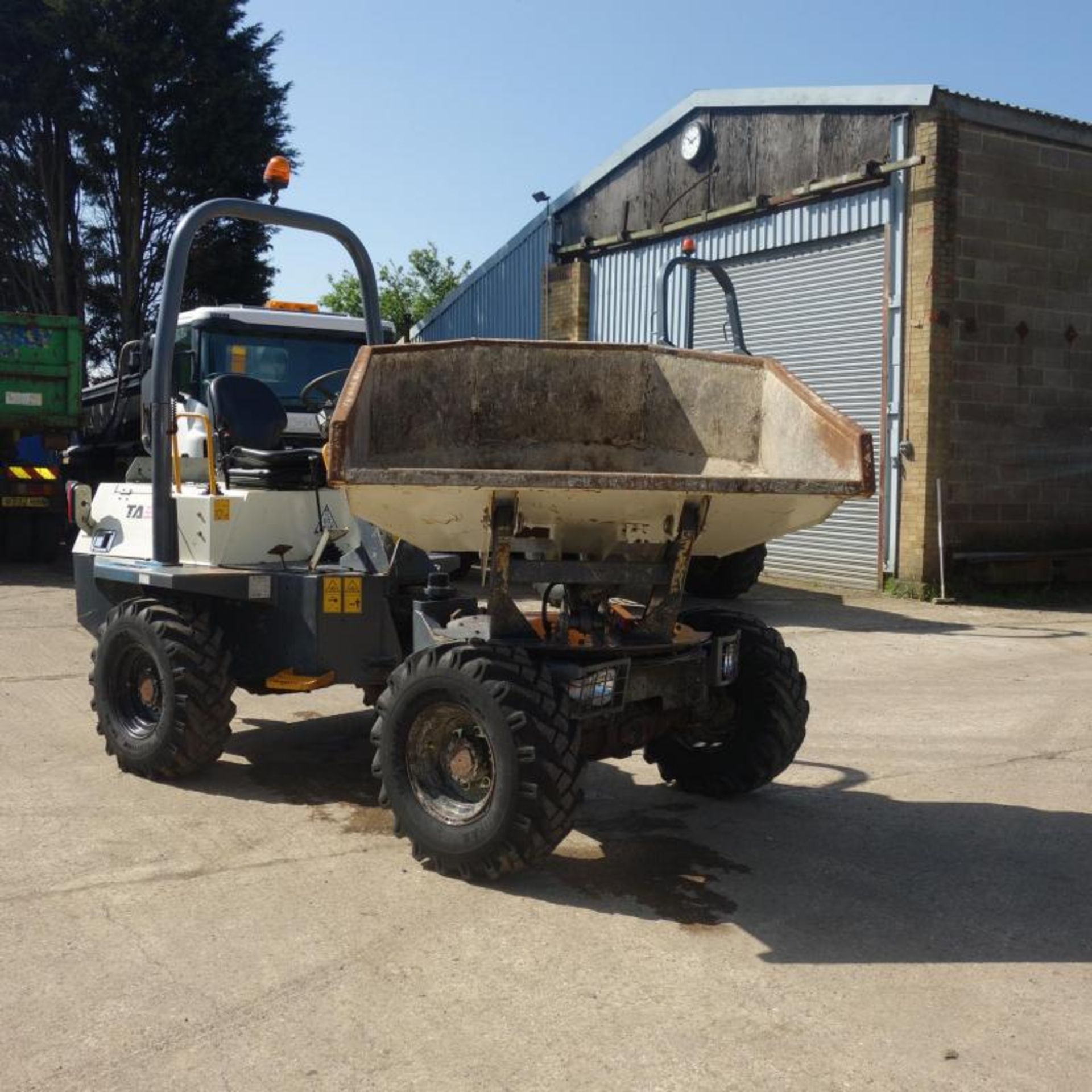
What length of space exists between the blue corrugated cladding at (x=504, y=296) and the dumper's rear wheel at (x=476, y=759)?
1513 cm

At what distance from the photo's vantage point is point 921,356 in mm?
14047

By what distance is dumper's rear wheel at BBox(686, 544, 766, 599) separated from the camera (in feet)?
42.0

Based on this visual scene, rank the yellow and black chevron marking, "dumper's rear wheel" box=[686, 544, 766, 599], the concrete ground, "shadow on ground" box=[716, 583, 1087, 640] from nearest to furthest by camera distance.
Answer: the concrete ground, "shadow on ground" box=[716, 583, 1087, 640], "dumper's rear wheel" box=[686, 544, 766, 599], the yellow and black chevron marking

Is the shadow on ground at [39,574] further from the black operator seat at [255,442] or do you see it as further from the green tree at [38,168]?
the green tree at [38,168]

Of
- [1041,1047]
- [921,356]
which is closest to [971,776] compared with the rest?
[1041,1047]

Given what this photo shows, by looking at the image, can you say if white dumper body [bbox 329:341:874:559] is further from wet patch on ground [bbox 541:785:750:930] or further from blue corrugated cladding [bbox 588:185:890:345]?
blue corrugated cladding [bbox 588:185:890:345]

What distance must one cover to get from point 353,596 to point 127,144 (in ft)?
67.0

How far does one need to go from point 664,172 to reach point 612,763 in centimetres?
1287

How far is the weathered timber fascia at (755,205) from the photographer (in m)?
14.4

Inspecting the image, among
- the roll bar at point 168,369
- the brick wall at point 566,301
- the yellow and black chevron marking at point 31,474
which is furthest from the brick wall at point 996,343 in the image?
the yellow and black chevron marking at point 31,474

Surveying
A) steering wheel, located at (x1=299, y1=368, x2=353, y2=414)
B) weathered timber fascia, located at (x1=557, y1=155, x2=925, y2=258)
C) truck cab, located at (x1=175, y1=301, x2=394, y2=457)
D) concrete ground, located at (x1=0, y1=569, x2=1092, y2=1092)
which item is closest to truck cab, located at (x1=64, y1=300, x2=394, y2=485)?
truck cab, located at (x1=175, y1=301, x2=394, y2=457)

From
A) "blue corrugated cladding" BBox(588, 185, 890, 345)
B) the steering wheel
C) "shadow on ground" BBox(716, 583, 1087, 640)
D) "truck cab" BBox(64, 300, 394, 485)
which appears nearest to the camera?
the steering wheel

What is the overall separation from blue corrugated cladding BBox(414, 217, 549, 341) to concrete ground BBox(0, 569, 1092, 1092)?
47.0 feet

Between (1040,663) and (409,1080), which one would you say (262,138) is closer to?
(1040,663)
